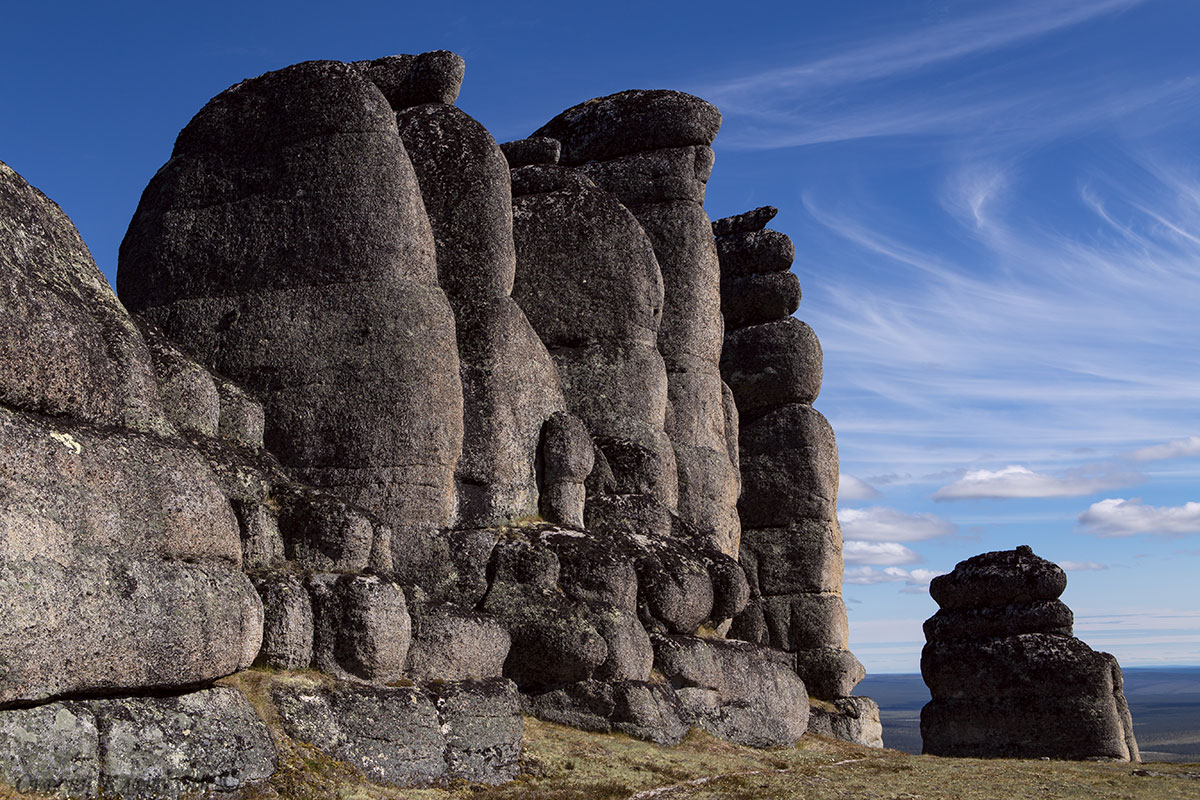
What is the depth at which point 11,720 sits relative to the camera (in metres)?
9.70

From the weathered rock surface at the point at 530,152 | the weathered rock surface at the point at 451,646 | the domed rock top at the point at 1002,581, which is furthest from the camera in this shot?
the domed rock top at the point at 1002,581

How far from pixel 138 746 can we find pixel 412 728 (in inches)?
129

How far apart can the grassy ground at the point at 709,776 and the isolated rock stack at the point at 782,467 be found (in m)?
8.19

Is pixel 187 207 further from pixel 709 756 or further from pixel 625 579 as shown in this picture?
pixel 709 756

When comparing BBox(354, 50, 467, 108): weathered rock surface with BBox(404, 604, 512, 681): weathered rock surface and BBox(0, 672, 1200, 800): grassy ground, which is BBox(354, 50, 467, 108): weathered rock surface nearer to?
BBox(404, 604, 512, 681): weathered rock surface

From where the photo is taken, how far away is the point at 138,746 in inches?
412

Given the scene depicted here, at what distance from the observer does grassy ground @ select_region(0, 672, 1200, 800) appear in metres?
12.1

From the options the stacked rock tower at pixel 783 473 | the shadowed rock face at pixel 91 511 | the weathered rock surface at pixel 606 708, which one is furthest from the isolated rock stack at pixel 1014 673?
the shadowed rock face at pixel 91 511

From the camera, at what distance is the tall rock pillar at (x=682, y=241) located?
928 inches

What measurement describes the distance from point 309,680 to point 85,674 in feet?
9.85

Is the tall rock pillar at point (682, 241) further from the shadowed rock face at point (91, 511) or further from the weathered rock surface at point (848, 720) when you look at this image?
the shadowed rock face at point (91, 511)

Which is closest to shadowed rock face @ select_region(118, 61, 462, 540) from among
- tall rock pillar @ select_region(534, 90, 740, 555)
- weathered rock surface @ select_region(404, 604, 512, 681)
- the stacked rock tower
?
weathered rock surface @ select_region(404, 604, 512, 681)

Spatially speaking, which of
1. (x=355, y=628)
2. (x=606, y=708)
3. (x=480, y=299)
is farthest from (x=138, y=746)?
(x=480, y=299)

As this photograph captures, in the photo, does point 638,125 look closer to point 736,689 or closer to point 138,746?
point 736,689
